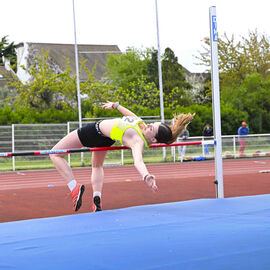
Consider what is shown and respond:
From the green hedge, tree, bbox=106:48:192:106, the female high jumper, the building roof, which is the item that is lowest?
the female high jumper

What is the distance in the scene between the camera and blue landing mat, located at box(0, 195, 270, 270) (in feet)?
8.48

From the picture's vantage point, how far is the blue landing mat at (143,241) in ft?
8.48

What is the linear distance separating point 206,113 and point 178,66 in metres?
20.1

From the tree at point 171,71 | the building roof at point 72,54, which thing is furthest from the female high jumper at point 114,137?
the building roof at point 72,54

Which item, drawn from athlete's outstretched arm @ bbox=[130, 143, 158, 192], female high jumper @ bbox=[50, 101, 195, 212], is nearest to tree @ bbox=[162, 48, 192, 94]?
female high jumper @ bbox=[50, 101, 195, 212]

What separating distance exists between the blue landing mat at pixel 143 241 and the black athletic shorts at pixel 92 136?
1081 millimetres

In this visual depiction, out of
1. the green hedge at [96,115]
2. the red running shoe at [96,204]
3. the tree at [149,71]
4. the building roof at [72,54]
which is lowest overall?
the red running shoe at [96,204]

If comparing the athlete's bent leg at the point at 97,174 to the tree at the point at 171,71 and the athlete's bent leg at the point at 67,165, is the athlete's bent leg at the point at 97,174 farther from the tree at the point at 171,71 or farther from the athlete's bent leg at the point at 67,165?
the tree at the point at 171,71

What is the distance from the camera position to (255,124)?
2578 cm

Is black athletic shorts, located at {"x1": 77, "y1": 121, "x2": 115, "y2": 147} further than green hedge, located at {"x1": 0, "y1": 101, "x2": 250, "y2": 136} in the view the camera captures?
No

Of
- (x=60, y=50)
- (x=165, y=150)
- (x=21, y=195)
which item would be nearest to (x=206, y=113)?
(x=165, y=150)

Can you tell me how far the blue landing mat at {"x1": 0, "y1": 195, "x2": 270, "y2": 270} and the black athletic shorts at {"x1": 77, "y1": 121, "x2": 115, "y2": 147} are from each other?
1081mm

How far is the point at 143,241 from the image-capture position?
299 centimetres

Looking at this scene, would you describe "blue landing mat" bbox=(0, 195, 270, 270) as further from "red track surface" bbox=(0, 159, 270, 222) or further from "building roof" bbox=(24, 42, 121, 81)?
"building roof" bbox=(24, 42, 121, 81)
